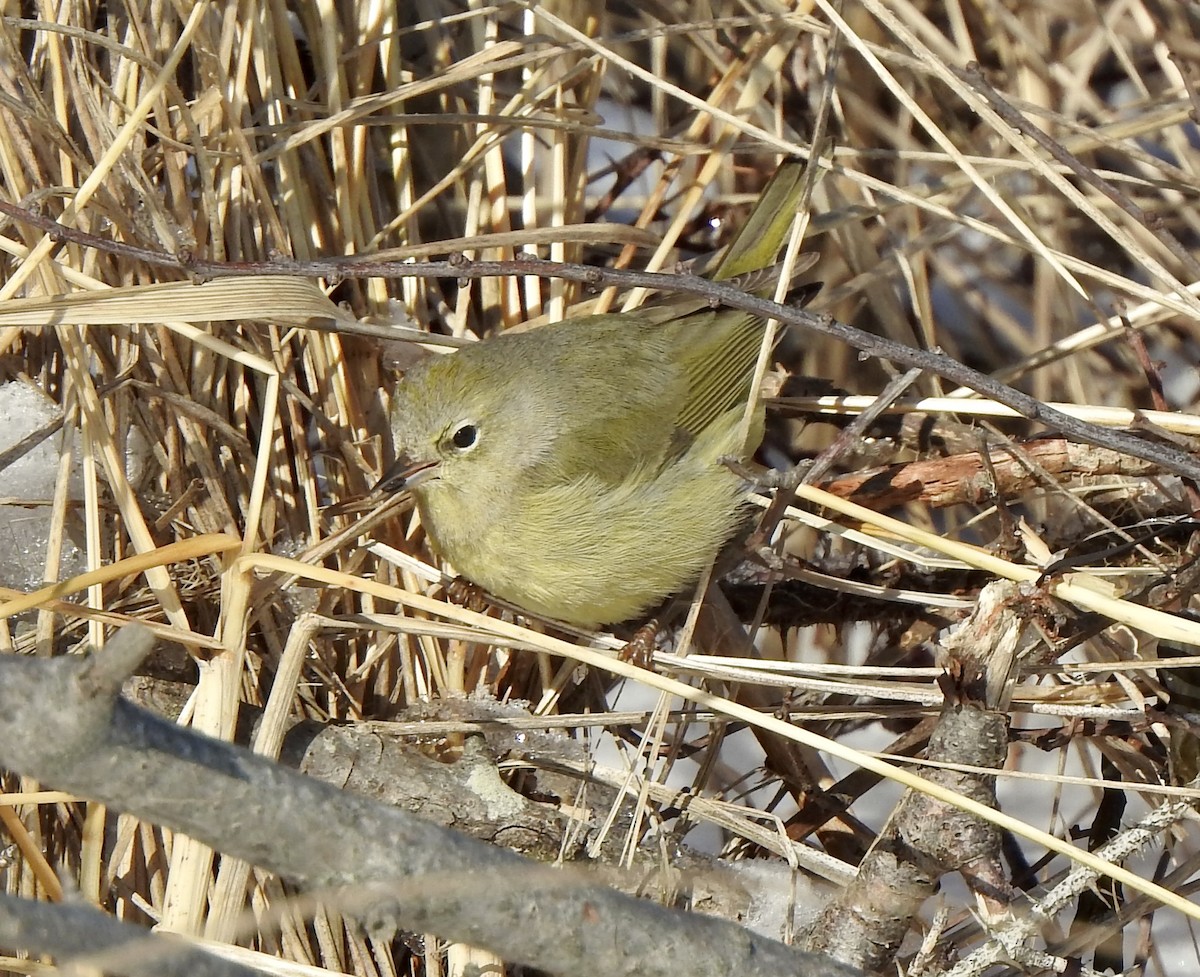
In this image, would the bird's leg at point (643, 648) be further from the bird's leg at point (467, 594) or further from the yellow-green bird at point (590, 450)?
the bird's leg at point (467, 594)

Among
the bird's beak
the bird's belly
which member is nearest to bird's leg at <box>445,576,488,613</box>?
the bird's belly

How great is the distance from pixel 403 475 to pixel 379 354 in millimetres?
360

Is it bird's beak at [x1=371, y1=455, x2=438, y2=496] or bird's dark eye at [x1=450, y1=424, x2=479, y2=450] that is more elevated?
bird's dark eye at [x1=450, y1=424, x2=479, y2=450]

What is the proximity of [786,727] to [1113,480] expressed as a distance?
1113 mm

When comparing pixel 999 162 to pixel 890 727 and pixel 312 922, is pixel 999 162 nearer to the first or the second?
pixel 890 727

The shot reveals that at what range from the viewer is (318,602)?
2391 mm

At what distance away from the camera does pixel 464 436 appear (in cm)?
261

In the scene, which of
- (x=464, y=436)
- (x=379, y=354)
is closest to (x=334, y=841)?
(x=464, y=436)

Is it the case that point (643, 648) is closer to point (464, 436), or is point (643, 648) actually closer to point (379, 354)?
Result: point (464, 436)

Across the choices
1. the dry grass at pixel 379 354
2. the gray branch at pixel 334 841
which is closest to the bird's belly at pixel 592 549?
the dry grass at pixel 379 354

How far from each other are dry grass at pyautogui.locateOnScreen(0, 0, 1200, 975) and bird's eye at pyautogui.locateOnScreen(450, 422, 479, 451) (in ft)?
0.63

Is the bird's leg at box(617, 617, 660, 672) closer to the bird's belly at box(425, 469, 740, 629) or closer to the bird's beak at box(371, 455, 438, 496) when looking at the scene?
the bird's belly at box(425, 469, 740, 629)

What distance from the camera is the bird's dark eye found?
8.46ft

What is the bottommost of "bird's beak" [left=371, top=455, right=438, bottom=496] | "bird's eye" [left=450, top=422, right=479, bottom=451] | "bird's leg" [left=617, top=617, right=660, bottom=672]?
"bird's leg" [left=617, top=617, right=660, bottom=672]
